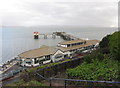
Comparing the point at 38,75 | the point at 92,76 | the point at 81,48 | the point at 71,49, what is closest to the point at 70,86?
the point at 92,76

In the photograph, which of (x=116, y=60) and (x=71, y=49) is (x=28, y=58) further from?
(x=116, y=60)

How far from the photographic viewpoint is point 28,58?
702 inches

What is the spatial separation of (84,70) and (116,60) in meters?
4.69

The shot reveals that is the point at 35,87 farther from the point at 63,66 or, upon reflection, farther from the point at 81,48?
the point at 81,48

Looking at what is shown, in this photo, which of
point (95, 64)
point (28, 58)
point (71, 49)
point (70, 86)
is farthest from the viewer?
point (71, 49)

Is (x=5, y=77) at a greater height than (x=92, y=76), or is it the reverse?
(x=92, y=76)

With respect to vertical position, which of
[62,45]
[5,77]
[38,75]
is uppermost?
[62,45]

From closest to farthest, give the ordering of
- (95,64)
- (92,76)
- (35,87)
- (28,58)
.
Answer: (35,87) < (92,76) < (95,64) < (28,58)

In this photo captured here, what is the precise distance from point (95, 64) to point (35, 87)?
792 cm

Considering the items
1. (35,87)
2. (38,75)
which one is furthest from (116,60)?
(35,87)

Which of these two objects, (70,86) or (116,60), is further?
(116,60)

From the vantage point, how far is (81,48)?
25734 millimetres

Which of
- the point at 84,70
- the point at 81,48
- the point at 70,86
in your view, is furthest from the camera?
the point at 81,48

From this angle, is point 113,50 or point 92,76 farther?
point 113,50
